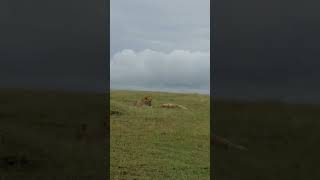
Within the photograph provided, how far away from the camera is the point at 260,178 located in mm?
13445

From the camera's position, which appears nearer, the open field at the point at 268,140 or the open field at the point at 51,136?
the open field at the point at 51,136

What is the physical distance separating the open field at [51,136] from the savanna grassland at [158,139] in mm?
740

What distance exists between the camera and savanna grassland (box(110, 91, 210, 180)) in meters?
13.3

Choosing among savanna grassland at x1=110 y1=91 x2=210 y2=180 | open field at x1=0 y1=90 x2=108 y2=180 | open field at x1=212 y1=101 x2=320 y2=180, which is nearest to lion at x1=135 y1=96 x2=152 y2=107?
savanna grassland at x1=110 y1=91 x2=210 y2=180

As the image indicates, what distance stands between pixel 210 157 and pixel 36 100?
7581 millimetres

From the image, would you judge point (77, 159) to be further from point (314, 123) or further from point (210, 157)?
point (314, 123)

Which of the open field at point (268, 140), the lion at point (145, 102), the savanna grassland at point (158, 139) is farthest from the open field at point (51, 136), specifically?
the open field at point (268, 140)

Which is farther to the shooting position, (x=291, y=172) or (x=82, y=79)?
(x=82, y=79)

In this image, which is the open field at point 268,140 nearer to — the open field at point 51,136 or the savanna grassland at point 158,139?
the savanna grassland at point 158,139

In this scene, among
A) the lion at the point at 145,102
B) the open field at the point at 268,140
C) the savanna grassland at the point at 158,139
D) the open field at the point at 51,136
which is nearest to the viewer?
the open field at the point at 51,136

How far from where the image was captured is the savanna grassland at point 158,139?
43.5ft

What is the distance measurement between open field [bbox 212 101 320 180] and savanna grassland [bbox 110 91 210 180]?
2.35ft

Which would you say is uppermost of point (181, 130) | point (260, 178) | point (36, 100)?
point (36, 100)

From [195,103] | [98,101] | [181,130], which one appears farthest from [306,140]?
[98,101]
